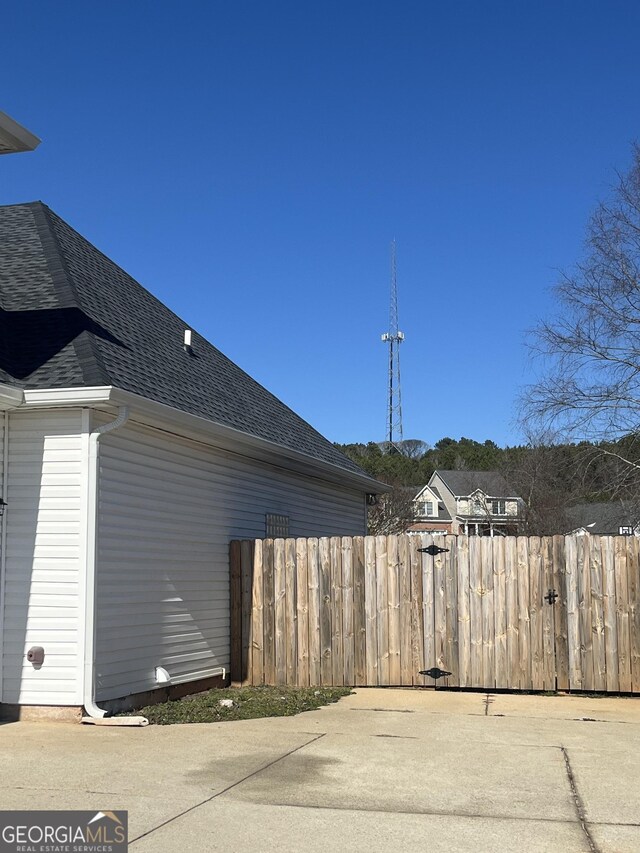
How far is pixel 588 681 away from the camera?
1095cm

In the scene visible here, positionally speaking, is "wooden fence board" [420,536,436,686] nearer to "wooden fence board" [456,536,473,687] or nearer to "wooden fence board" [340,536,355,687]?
"wooden fence board" [456,536,473,687]

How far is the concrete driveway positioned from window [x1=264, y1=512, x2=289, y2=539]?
14.9 feet

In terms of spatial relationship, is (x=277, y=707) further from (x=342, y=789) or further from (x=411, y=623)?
(x=342, y=789)

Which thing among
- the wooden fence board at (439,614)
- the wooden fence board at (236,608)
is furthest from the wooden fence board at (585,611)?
the wooden fence board at (236,608)

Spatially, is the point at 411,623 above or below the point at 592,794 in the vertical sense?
above

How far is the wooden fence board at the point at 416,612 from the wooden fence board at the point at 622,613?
7.50 ft

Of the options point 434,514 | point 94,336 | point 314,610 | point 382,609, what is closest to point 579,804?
point 382,609

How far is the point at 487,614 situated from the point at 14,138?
746 cm

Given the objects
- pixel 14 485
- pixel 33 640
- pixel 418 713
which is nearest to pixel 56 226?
pixel 14 485

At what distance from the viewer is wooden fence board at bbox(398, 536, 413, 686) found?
11359mm

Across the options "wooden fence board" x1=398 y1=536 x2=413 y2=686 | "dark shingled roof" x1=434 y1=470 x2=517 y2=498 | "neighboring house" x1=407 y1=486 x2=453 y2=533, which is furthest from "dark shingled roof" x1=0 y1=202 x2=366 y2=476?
"neighboring house" x1=407 y1=486 x2=453 y2=533

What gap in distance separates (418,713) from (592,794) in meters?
3.66

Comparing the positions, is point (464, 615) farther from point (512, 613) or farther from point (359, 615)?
point (359, 615)

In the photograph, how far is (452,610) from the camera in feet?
37.2
